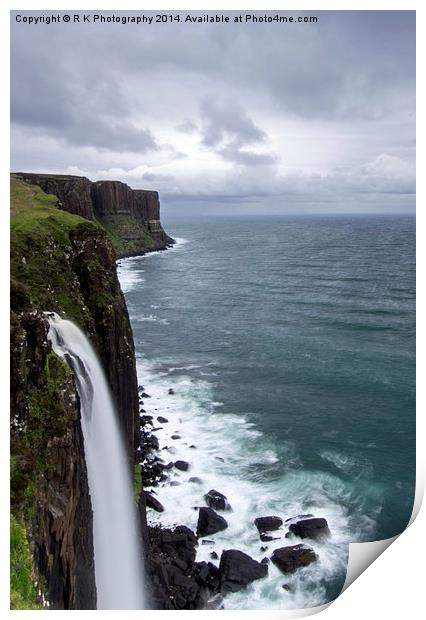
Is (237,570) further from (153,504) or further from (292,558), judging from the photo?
(153,504)

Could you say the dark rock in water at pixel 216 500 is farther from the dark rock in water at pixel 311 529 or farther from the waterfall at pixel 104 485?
the waterfall at pixel 104 485

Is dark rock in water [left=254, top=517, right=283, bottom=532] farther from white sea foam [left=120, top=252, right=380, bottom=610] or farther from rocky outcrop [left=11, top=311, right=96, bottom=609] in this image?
rocky outcrop [left=11, top=311, right=96, bottom=609]

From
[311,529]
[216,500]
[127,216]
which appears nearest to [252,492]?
[216,500]

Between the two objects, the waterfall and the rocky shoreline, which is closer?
the waterfall

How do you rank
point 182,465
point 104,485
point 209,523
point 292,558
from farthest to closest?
point 182,465, point 209,523, point 292,558, point 104,485

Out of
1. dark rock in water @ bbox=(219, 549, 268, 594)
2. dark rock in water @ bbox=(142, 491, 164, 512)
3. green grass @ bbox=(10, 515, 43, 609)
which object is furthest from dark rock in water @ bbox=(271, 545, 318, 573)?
green grass @ bbox=(10, 515, 43, 609)

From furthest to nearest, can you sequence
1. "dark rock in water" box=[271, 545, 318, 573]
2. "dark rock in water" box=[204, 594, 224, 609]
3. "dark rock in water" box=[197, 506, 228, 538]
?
"dark rock in water" box=[197, 506, 228, 538]
"dark rock in water" box=[271, 545, 318, 573]
"dark rock in water" box=[204, 594, 224, 609]
